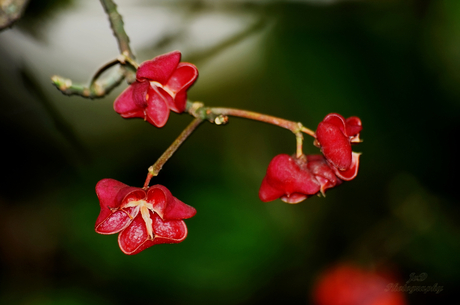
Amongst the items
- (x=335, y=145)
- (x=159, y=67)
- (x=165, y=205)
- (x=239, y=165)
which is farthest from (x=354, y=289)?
(x=159, y=67)

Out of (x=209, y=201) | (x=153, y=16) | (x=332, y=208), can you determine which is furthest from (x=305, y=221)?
(x=153, y=16)

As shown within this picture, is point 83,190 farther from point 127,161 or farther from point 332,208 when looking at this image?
point 332,208

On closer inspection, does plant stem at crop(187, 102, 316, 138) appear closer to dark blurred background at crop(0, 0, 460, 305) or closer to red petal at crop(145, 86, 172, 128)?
red petal at crop(145, 86, 172, 128)

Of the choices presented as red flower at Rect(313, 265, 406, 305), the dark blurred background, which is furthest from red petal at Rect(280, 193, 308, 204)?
red flower at Rect(313, 265, 406, 305)

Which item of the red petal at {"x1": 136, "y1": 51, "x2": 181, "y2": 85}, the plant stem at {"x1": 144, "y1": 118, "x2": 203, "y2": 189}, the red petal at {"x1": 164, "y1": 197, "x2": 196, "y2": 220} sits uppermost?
the red petal at {"x1": 136, "y1": 51, "x2": 181, "y2": 85}

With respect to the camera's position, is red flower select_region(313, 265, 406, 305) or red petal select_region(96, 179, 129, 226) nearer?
red petal select_region(96, 179, 129, 226)

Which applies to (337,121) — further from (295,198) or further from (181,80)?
(181,80)
